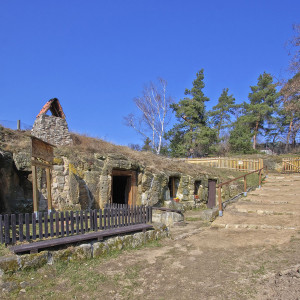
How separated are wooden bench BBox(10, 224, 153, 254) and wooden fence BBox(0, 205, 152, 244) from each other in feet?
1.10

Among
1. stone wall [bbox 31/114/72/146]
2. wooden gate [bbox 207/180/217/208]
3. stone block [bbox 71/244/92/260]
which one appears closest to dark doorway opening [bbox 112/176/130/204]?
stone wall [bbox 31/114/72/146]

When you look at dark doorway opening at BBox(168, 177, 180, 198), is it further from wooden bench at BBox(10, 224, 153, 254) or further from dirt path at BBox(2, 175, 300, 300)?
wooden bench at BBox(10, 224, 153, 254)

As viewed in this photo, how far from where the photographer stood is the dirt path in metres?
4.10

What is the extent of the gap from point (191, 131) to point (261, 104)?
39.9 ft

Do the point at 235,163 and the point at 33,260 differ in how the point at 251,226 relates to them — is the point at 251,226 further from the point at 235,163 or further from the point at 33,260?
the point at 235,163

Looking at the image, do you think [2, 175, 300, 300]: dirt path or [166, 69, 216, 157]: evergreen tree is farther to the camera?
[166, 69, 216, 157]: evergreen tree

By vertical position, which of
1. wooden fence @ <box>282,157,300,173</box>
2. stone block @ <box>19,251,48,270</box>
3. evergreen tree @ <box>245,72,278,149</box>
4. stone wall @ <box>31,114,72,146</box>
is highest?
evergreen tree @ <box>245,72,278,149</box>

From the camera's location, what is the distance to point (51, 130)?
14.5 metres

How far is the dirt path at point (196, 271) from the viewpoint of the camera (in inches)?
161

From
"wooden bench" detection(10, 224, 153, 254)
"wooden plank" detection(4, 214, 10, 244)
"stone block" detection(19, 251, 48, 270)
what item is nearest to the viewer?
"stone block" detection(19, 251, 48, 270)

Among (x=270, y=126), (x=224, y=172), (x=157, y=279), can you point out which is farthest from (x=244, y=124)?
(x=157, y=279)

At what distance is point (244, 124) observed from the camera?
34.8 meters

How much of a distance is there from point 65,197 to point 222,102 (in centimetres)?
3255

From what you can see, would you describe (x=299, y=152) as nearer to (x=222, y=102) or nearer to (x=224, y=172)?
(x=222, y=102)
